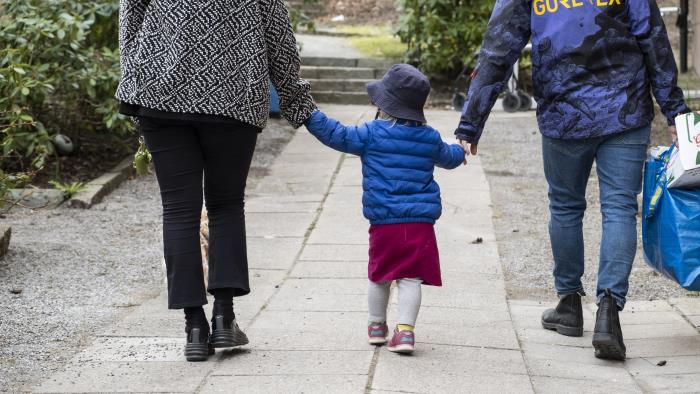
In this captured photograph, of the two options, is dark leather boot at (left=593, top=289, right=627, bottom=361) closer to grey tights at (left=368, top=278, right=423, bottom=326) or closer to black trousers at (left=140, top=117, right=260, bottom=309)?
grey tights at (left=368, top=278, right=423, bottom=326)

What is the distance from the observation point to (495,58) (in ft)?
14.8

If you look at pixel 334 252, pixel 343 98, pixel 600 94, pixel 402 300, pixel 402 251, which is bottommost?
pixel 343 98

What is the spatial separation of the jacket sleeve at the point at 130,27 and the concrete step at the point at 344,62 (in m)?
9.93

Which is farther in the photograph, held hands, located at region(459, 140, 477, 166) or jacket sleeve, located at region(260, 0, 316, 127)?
held hands, located at region(459, 140, 477, 166)

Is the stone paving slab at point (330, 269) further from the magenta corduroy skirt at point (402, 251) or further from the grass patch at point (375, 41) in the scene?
the grass patch at point (375, 41)

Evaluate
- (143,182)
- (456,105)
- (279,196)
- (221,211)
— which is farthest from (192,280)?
(456,105)

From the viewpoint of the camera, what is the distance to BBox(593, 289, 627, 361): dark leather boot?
4238 mm

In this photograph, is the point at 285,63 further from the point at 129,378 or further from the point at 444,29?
the point at 444,29

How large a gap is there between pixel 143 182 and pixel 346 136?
15.9 ft

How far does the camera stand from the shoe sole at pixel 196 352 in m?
4.07

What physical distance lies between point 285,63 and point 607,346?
1625 millimetres

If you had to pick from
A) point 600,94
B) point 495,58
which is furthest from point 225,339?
point 600,94

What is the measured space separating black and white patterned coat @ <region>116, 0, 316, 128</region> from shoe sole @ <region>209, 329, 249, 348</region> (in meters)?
0.78

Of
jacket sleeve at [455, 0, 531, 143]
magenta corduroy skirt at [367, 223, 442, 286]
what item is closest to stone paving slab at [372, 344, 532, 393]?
magenta corduroy skirt at [367, 223, 442, 286]
